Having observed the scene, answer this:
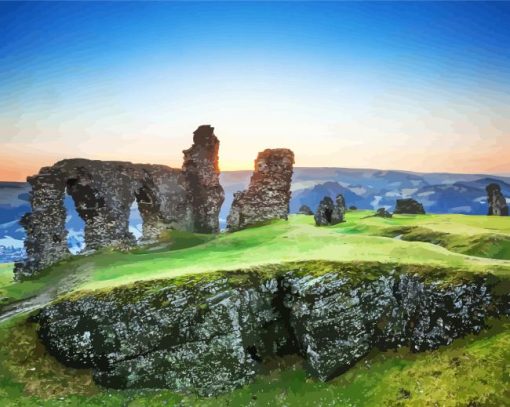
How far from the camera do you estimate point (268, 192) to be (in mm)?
36344

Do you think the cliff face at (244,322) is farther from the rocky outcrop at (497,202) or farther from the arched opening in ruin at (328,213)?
the rocky outcrop at (497,202)

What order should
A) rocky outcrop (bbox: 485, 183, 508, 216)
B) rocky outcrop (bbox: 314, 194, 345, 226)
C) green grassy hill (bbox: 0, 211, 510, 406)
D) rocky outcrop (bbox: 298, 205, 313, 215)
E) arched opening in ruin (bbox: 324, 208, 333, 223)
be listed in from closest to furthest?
green grassy hill (bbox: 0, 211, 510, 406)
rocky outcrop (bbox: 314, 194, 345, 226)
arched opening in ruin (bbox: 324, 208, 333, 223)
rocky outcrop (bbox: 485, 183, 508, 216)
rocky outcrop (bbox: 298, 205, 313, 215)

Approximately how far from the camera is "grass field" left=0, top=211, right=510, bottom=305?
1878 centimetres

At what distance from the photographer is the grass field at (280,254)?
1878 centimetres

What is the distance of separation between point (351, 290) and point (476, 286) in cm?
457

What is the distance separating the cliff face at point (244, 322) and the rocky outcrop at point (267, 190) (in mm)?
18394

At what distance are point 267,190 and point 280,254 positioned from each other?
52.0ft

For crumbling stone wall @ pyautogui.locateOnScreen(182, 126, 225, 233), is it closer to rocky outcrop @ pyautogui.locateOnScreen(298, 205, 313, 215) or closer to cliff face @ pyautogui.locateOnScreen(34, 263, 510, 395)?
cliff face @ pyautogui.locateOnScreen(34, 263, 510, 395)

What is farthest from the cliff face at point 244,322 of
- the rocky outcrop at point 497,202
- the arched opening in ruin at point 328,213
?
the rocky outcrop at point 497,202

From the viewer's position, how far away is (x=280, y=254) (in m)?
20.9

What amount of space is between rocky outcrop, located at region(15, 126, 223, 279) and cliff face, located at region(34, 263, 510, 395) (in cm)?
1478

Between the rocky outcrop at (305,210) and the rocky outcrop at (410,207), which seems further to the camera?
the rocky outcrop at (305,210)

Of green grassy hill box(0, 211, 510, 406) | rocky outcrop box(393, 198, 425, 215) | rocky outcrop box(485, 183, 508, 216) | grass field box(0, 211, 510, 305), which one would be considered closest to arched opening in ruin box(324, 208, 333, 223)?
grass field box(0, 211, 510, 305)

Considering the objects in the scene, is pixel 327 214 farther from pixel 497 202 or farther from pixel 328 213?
pixel 497 202
